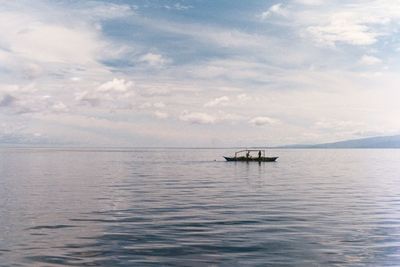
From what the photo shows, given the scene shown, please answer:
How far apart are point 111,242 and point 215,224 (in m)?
9.11

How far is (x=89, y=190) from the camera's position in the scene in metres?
61.1

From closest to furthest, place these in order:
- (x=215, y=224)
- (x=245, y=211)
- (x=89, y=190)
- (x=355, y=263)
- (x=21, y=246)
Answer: (x=355, y=263)
(x=21, y=246)
(x=215, y=224)
(x=245, y=211)
(x=89, y=190)

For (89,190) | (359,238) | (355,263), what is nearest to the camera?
(355,263)

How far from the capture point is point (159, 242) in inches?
1101

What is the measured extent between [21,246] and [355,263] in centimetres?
1865

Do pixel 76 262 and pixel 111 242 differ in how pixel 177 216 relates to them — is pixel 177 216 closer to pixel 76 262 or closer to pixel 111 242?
pixel 111 242

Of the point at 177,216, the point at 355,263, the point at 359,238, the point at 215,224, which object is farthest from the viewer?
the point at 177,216

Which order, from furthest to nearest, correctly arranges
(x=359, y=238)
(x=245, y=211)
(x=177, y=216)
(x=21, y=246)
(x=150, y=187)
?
(x=150, y=187)
(x=245, y=211)
(x=177, y=216)
(x=359, y=238)
(x=21, y=246)

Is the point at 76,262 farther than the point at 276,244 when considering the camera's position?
No

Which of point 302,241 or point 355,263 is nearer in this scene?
point 355,263

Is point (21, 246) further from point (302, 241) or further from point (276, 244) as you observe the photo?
point (302, 241)

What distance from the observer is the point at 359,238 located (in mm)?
29453

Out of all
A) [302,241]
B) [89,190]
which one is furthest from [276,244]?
[89,190]

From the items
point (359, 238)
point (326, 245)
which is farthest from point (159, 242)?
point (359, 238)
